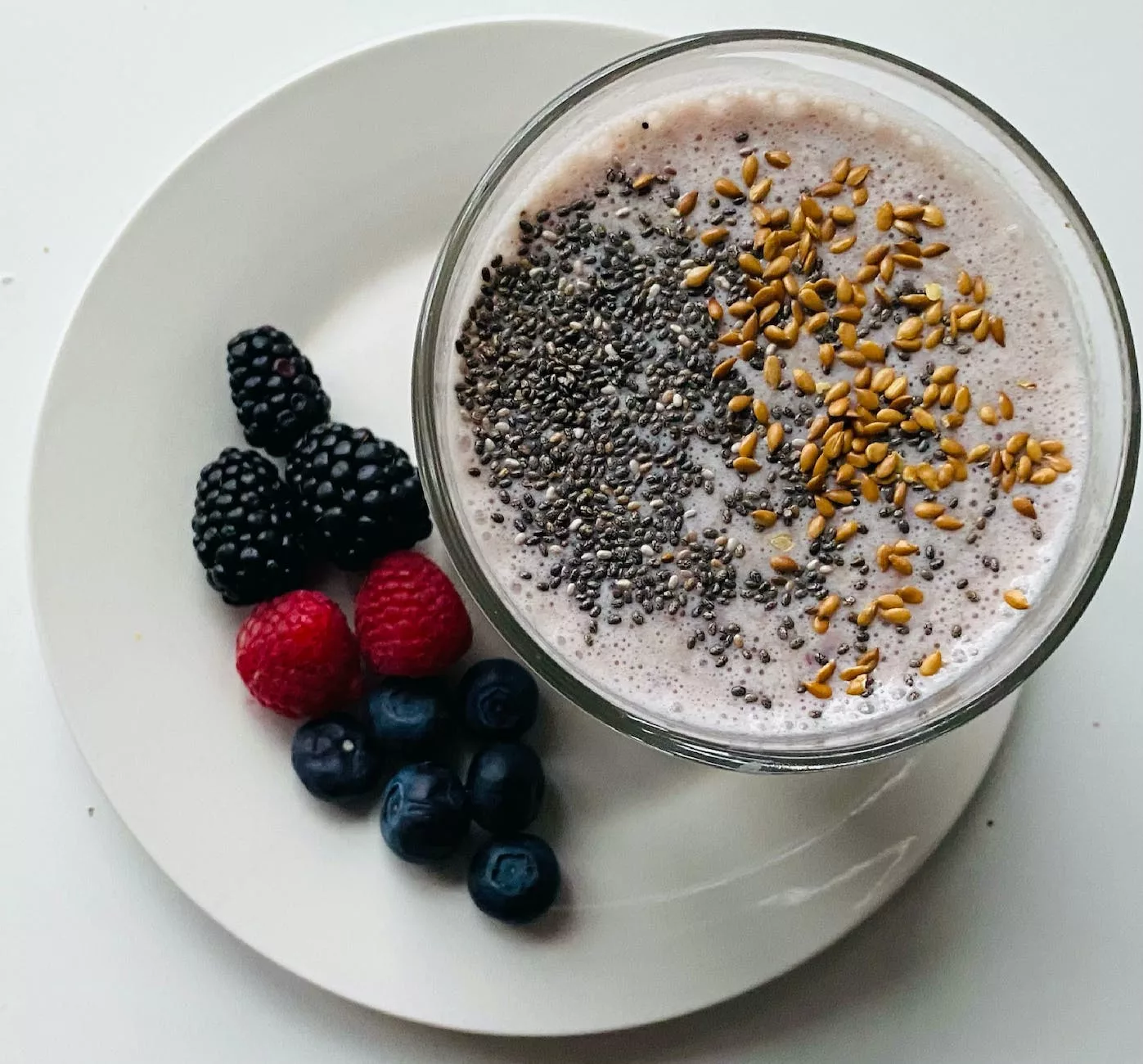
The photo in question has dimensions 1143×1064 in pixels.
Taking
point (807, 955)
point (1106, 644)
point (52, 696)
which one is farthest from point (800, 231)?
point (52, 696)

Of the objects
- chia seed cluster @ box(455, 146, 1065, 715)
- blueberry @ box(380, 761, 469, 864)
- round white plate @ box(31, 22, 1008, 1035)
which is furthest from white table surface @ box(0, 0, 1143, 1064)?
chia seed cluster @ box(455, 146, 1065, 715)

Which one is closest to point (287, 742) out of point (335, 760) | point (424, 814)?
point (335, 760)

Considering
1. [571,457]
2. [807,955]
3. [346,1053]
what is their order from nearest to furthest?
[571,457] → [807,955] → [346,1053]

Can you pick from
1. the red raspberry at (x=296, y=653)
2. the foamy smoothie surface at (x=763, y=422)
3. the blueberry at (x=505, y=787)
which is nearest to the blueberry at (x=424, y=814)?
the blueberry at (x=505, y=787)

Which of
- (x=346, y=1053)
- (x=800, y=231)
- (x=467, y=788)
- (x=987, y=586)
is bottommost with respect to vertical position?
(x=346, y=1053)

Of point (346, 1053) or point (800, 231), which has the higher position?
point (800, 231)

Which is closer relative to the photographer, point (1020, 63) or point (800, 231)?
point (800, 231)

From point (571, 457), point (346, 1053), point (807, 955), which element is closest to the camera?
point (571, 457)

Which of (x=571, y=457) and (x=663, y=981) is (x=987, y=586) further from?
(x=663, y=981)
